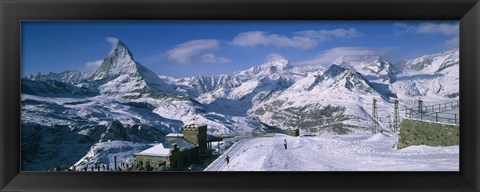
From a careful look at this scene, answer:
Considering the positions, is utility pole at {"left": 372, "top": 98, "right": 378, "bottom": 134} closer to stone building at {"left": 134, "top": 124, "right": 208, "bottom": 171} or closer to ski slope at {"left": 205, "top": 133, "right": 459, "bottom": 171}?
ski slope at {"left": 205, "top": 133, "right": 459, "bottom": 171}

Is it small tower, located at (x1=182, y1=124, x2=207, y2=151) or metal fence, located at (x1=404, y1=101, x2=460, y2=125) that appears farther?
small tower, located at (x1=182, y1=124, x2=207, y2=151)

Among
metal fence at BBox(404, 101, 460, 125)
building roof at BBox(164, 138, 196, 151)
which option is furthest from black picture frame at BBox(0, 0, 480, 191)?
building roof at BBox(164, 138, 196, 151)

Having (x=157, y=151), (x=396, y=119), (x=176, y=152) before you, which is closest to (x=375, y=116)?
(x=396, y=119)

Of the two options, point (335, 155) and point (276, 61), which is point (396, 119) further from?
point (276, 61)

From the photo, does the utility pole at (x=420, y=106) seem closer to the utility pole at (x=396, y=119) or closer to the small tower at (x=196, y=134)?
the utility pole at (x=396, y=119)

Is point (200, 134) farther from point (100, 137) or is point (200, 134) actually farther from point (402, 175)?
point (402, 175)

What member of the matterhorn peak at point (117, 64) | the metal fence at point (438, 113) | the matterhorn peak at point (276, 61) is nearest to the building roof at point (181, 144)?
the matterhorn peak at point (117, 64)
